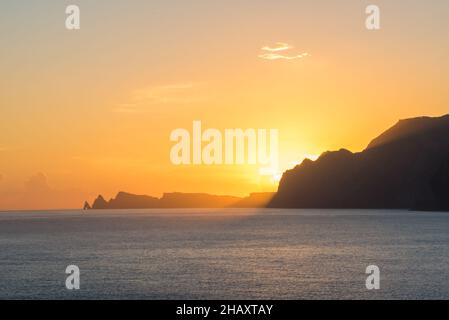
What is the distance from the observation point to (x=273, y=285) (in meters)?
74.2

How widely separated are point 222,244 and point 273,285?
2882 inches

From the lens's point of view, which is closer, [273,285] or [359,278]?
[273,285]

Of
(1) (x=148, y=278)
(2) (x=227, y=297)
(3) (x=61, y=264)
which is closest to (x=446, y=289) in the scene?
(2) (x=227, y=297)

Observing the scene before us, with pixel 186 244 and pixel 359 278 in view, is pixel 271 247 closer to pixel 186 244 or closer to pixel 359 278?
pixel 186 244

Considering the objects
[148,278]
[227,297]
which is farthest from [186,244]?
[227,297]

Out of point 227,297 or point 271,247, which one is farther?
point 271,247

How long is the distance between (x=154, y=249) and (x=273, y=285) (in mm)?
60282

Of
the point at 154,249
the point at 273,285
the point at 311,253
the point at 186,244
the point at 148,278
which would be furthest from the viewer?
the point at 186,244

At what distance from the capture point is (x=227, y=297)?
67.2 metres
